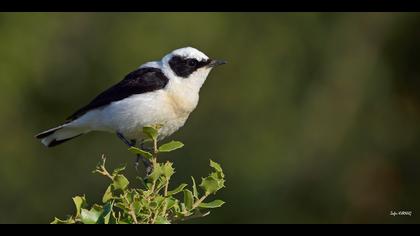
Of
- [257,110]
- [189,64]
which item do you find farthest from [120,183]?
[257,110]

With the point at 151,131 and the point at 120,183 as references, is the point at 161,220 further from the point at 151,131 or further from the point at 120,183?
the point at 151,131

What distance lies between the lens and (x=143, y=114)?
5.81 m

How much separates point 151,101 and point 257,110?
6.22 meters

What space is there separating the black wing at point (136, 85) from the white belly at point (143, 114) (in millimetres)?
66

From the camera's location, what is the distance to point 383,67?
1238 cm

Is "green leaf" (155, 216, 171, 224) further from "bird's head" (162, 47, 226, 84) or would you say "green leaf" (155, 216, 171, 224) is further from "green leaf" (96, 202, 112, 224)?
"bird's head" (162, 47, 226, 84)

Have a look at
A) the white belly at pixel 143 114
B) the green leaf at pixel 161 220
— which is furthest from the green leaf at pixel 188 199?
the white belly at pixel 143 114

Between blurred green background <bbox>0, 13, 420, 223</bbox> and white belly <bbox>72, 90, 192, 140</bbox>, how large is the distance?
17.1 feet

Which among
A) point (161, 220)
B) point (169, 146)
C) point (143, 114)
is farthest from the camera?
point (143, 114)

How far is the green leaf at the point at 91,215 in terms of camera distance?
345 centimetres

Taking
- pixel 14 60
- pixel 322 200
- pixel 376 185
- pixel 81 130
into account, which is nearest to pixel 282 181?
pixel 322 200

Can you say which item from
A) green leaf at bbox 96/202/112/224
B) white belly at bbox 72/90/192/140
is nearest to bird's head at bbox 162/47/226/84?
white belly at bbox 72/90/192/140

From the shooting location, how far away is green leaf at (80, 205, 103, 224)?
3.45 metres
